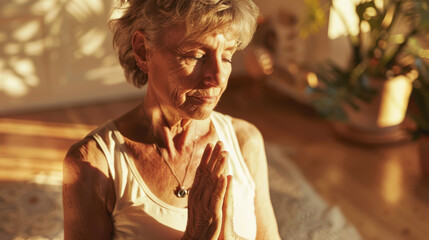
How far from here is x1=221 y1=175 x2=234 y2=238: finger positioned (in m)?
1.12

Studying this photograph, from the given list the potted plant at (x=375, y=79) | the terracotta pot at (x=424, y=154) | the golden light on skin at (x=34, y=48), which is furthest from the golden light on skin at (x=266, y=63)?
the golden light on skin at (x=34, y=48)

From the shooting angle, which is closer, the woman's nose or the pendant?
the woman's nose

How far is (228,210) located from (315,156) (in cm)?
220

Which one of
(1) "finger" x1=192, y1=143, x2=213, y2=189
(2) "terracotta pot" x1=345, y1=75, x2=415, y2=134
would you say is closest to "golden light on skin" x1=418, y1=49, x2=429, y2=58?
(2) "terracotta pot" x1=345, y1=75, x2=415, y2=134

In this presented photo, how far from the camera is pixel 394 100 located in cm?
329

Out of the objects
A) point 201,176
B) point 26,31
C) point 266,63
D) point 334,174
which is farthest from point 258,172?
point 26,31

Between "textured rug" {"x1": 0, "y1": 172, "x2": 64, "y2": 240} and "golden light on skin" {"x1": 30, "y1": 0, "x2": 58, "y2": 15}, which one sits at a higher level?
"golden light on skin" {"x1": 30, "y1": 0, "x2": 58, "y2": 15}

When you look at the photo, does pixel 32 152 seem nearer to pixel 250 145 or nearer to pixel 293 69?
pixel 293 69

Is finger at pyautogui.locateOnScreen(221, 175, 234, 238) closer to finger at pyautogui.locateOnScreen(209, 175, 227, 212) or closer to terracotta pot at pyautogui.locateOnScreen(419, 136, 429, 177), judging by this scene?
finger at pyautogui.locateOnScreen(209, 175, 227, 212)

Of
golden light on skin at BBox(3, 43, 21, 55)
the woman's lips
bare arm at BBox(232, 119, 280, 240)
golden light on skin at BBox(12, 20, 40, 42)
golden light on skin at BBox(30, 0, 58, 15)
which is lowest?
golden light on skin at BBox(3, 43, 21, 55)

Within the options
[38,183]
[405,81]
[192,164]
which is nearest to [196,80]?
[192,164]

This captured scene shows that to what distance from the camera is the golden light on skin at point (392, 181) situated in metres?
2.83

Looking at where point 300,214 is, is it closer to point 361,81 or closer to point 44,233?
point 44,233

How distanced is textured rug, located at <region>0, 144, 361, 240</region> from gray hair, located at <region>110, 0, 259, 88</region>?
0.93 metres
